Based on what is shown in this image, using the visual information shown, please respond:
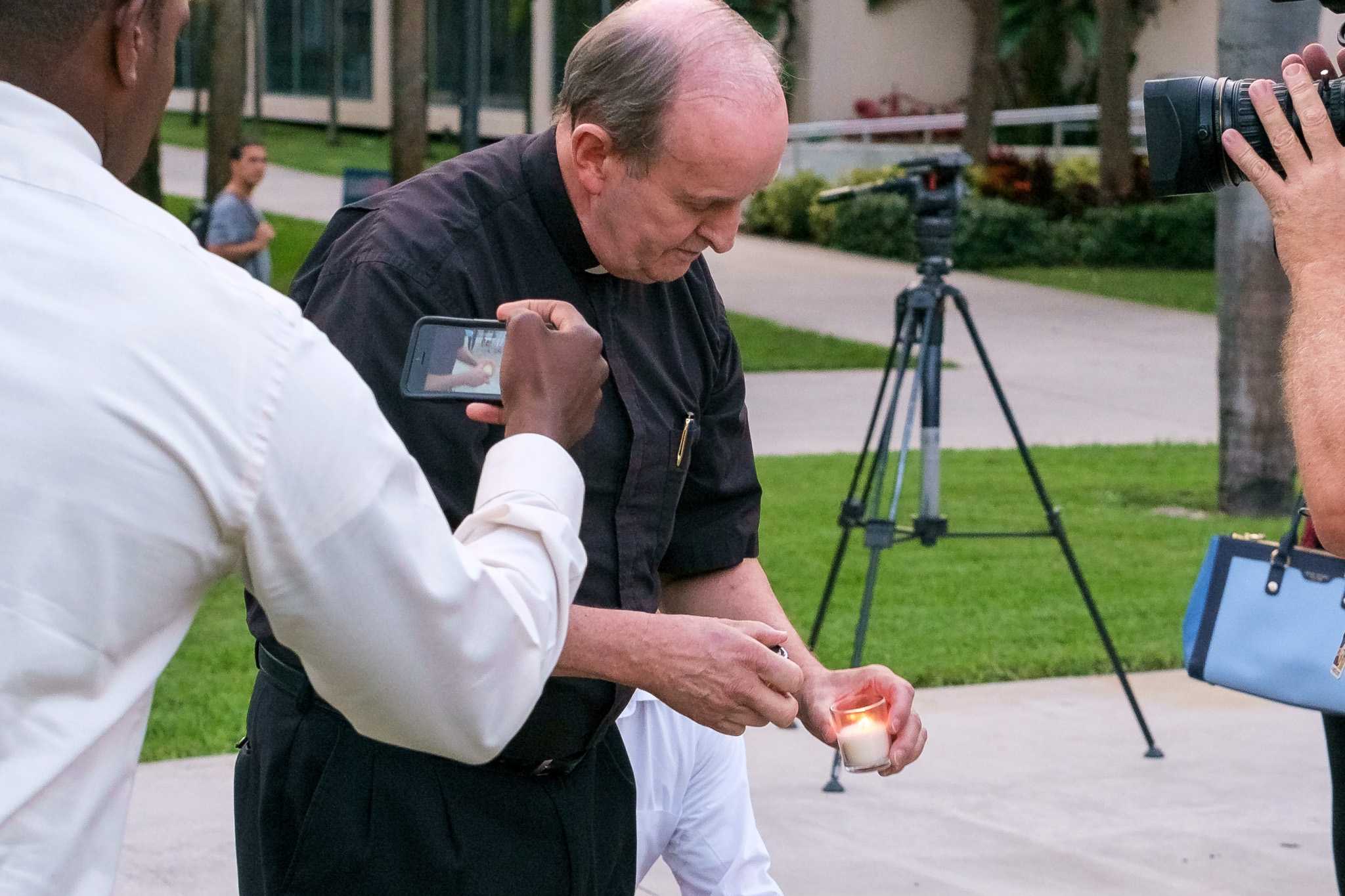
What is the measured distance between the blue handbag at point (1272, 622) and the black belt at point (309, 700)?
147cm

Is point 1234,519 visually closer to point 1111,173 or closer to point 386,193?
point 386,193

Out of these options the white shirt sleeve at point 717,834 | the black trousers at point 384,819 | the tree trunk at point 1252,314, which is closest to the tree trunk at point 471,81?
the tree trunk at point 1252,314

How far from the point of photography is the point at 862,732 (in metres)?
2.54

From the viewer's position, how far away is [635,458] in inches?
94.0

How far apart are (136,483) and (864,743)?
1.45 metres

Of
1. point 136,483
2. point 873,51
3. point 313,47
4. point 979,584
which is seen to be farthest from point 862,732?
point 313,47

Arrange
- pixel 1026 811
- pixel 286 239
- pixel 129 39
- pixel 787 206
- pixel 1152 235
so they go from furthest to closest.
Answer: pixel 787 206 < pixel 1152 235 < pixel 286 239 < pixel 1026 811 < pixel 129 39

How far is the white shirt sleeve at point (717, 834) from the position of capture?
3031mm

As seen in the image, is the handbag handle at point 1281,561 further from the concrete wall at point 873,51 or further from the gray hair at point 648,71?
the concrete wall at point 873,51

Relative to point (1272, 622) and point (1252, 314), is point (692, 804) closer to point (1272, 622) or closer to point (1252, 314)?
point (1272, 622)

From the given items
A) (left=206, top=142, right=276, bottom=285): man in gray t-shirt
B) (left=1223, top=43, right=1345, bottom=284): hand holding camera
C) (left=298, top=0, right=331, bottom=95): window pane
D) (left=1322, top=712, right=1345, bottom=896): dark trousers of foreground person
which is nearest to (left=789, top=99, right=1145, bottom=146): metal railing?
(left=206, top=142, right=276, bottom=285): man in gray t-shirt

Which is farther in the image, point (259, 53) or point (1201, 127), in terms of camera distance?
point (259, 53)

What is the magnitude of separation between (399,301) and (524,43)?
114ft

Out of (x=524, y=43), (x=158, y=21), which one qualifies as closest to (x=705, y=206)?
(x=158, y=21)
